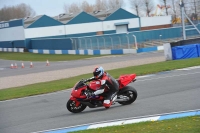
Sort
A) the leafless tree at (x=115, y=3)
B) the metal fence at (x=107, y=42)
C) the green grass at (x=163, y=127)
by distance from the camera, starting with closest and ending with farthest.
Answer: the green grass at (x=163, y=127) → the metal fence at (x=107, y=42) → the leafless tree at (x=115, y=3)

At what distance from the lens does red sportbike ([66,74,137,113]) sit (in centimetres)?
1267

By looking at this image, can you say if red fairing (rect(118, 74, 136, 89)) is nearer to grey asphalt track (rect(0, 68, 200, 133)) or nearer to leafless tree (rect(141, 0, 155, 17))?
grey asphalt track (rect(0, 68, 200, 133))

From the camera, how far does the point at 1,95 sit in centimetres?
1972

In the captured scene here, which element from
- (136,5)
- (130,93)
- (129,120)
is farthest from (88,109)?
(136,5)

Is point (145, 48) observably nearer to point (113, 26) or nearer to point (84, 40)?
point (84, 40)

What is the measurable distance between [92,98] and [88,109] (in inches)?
41.8

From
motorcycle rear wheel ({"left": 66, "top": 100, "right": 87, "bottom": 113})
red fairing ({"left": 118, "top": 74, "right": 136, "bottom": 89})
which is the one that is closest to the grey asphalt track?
motorcycle rear wheel ({"left": 66, "top": 100, "right": 87, "bottom": 113})

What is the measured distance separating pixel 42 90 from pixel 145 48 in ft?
94.2

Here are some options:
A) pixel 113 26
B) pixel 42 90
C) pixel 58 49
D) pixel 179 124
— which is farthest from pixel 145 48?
pixel 179 124

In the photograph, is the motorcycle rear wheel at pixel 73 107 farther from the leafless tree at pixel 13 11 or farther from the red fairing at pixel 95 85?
the leafless tree at pixel 13 11

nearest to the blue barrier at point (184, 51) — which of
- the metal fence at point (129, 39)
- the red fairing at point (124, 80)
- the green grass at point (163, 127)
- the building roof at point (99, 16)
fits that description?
the metal fence at point (129, 39)

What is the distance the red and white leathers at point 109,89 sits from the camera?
12.6 m

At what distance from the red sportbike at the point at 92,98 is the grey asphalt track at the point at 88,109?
21 cm

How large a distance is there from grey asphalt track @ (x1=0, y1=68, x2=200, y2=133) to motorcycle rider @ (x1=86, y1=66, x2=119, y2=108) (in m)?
0.30
